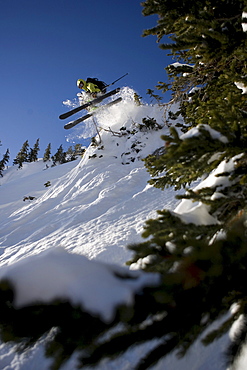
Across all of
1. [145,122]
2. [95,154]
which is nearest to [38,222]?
[95,154]

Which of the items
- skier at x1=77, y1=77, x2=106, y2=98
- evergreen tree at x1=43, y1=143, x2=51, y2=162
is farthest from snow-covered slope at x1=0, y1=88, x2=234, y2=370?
evergreen tree at x1=43, y1=143, x2=51, y2=162

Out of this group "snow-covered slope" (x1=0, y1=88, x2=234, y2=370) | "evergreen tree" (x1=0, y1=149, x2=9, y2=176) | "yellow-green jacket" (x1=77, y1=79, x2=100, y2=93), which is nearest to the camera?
"snow-covered slope" (x1=0, y1=88, x2=234, y2=370)

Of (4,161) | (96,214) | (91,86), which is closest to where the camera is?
(96,214)

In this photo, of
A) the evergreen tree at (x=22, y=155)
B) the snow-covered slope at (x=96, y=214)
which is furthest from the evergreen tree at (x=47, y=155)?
the snow-covered slope at (x=96, y=214)

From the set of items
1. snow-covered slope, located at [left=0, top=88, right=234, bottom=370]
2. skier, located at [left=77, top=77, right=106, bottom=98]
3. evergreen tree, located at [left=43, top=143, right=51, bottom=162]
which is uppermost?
evergreen tree, located at [left=43, top=143, right=51, bottom=162]

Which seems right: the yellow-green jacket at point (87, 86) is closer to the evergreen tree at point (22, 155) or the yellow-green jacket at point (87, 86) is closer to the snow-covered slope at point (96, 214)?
the snow-covered slope at point (96, 214)

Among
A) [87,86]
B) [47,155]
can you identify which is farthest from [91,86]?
[47,155]

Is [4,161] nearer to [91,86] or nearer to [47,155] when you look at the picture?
[47,155]

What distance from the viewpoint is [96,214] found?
6484 millimetres

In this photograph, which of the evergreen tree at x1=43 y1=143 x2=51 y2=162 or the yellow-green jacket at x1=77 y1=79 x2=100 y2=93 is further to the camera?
the evergreen tree at x1=43 y1=143 x2=51 y2=162

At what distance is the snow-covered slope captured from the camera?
6.42 feet

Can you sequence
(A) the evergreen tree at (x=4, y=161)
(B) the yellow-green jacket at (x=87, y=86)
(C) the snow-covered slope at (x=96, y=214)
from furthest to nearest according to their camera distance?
(A) the evergreen tree at (x=4, y=161) < (B) the yellow-green jacket at (x=87, y=86) < (C) the snow-covered slope at (x=96, y=214)

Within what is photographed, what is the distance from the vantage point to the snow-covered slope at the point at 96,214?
1.96 metres

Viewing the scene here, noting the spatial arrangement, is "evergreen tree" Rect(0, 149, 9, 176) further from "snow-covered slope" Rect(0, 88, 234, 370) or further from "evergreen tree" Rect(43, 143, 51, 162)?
"snow-covered slope" Rect(0, 88, 234, 370)
